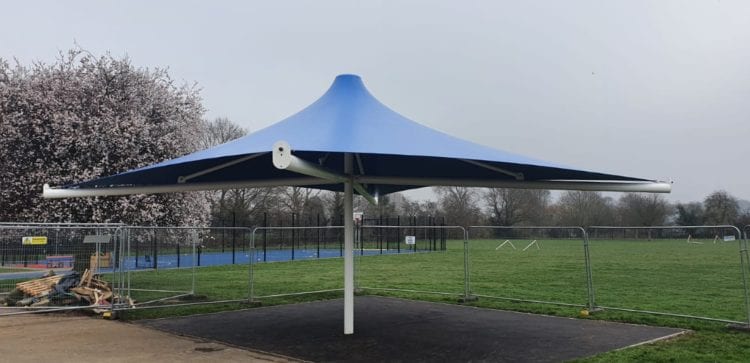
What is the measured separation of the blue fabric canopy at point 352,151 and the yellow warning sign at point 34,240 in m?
1.82

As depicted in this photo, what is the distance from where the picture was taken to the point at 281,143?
6.16 meters

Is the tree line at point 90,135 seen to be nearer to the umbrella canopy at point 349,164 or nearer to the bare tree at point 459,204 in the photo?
the umbrella canopy at point 349,164

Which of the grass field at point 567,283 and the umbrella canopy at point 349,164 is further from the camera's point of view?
the grass field at point 567,283

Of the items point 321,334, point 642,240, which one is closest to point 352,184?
point 321,334

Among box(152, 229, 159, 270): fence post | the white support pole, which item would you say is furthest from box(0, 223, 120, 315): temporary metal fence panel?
the white support pole

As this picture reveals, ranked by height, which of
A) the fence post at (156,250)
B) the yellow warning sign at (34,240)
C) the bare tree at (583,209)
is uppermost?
the bare tree at (583,209)

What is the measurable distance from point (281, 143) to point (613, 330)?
20.3ft

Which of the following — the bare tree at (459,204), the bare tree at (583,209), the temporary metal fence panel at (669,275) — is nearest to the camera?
the temporary metal fence panel at (669,275)

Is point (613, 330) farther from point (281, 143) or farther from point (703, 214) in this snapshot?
point (703, 214)

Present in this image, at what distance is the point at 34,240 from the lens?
1095 cm

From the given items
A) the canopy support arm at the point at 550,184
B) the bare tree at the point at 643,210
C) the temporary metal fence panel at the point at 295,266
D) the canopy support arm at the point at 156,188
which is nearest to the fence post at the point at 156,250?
the temporary metal fence panel at the point at 295,266

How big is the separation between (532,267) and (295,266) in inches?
356

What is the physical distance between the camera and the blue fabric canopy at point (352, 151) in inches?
290

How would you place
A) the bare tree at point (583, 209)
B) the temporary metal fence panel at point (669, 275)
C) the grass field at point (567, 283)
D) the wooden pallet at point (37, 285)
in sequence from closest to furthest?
the grass field at point (567, 283) < the temporary metal fence panel at point (669, 275) < the wooden pallet at point (37, 285) < the bare tree at point (583, 209)
